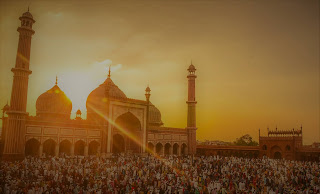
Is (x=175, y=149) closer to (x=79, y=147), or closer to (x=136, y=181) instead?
(x=79, y=147)

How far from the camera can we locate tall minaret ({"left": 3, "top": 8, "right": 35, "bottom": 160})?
24.6 meters

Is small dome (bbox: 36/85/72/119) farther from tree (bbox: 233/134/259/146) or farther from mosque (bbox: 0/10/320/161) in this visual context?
tree (bbox: 233/134/259/146)

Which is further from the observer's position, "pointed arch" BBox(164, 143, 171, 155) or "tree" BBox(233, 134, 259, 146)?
"tree" BBox(233, 134, 259, 146)

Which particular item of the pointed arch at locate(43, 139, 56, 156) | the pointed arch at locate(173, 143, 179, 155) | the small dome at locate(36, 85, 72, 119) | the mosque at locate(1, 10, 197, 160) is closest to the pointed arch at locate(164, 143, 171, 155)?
the mosque at locate(1, 10, 197, 160)

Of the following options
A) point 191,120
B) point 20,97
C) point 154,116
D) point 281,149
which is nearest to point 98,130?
point 20,97

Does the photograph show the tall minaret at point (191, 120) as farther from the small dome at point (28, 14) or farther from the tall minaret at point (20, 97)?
the small dome at point (28, 14)

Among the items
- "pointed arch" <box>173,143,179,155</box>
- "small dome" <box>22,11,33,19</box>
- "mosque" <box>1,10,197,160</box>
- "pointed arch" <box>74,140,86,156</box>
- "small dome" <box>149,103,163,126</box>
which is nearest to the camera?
"mosque" <box>1,10,197,160</box>

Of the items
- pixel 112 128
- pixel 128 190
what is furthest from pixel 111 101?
pixel 128 190

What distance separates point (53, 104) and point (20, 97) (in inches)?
298

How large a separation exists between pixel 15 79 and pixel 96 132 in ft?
32.7

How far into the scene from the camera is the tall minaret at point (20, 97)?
24562mm

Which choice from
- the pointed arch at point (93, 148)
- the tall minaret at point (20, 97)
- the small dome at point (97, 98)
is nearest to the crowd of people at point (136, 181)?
the tall minaret at point (20, 97)

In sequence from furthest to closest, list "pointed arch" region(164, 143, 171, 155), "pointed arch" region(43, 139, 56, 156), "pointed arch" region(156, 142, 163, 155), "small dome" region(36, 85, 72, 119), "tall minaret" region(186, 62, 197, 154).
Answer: "tall minaret" region(186, 62, 197, 154) → "pointed arch" region(164, 143, 171, 155) → "pointed arch" region(156, 142, 163, 155) → "small dome" region(36, 85, 72, 119) → "pointed arch" region(43, 139, 56, 156)

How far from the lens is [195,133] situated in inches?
1724
